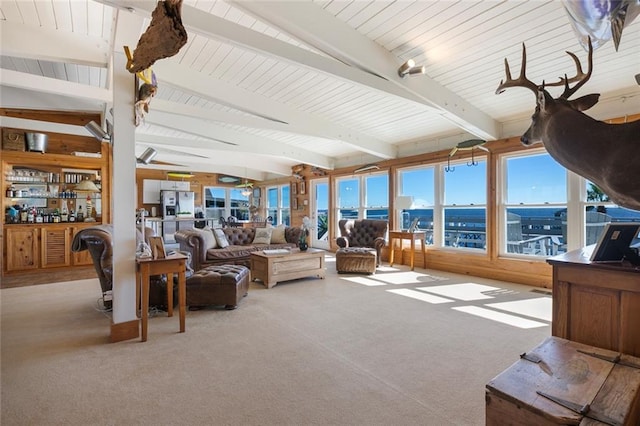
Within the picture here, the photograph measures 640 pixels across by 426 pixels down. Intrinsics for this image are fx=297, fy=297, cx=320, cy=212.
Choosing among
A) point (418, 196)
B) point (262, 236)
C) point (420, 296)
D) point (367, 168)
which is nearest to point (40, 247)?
point (262, 236)

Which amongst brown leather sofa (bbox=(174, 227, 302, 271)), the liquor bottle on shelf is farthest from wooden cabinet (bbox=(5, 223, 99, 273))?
brown leather sofa (bbox=(174, 227, 302, 271))

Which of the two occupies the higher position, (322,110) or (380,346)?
(322,110)

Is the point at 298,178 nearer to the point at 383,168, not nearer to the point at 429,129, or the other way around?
the point at 383,168

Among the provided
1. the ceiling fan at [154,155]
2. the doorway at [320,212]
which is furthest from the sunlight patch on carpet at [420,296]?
the ceiling fan at [154,155]

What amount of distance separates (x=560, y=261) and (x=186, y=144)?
6476mm

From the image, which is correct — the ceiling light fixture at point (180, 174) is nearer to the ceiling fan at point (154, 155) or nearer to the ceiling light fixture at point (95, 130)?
the ceiling fan at point (154, 155)

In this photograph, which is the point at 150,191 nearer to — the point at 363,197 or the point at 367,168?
the point at 363,197

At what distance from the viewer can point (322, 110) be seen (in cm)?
488

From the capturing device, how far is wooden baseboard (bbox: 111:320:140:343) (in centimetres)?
267

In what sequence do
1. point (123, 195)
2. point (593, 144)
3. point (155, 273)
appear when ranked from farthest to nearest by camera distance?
point (155, 273)
point (123, 195)
point (593, 144)

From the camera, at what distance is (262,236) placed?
250 inches

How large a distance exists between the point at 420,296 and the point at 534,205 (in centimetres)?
248

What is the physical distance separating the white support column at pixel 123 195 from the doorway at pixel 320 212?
615 centimetres

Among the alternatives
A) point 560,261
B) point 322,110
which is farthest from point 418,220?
point 560,261
